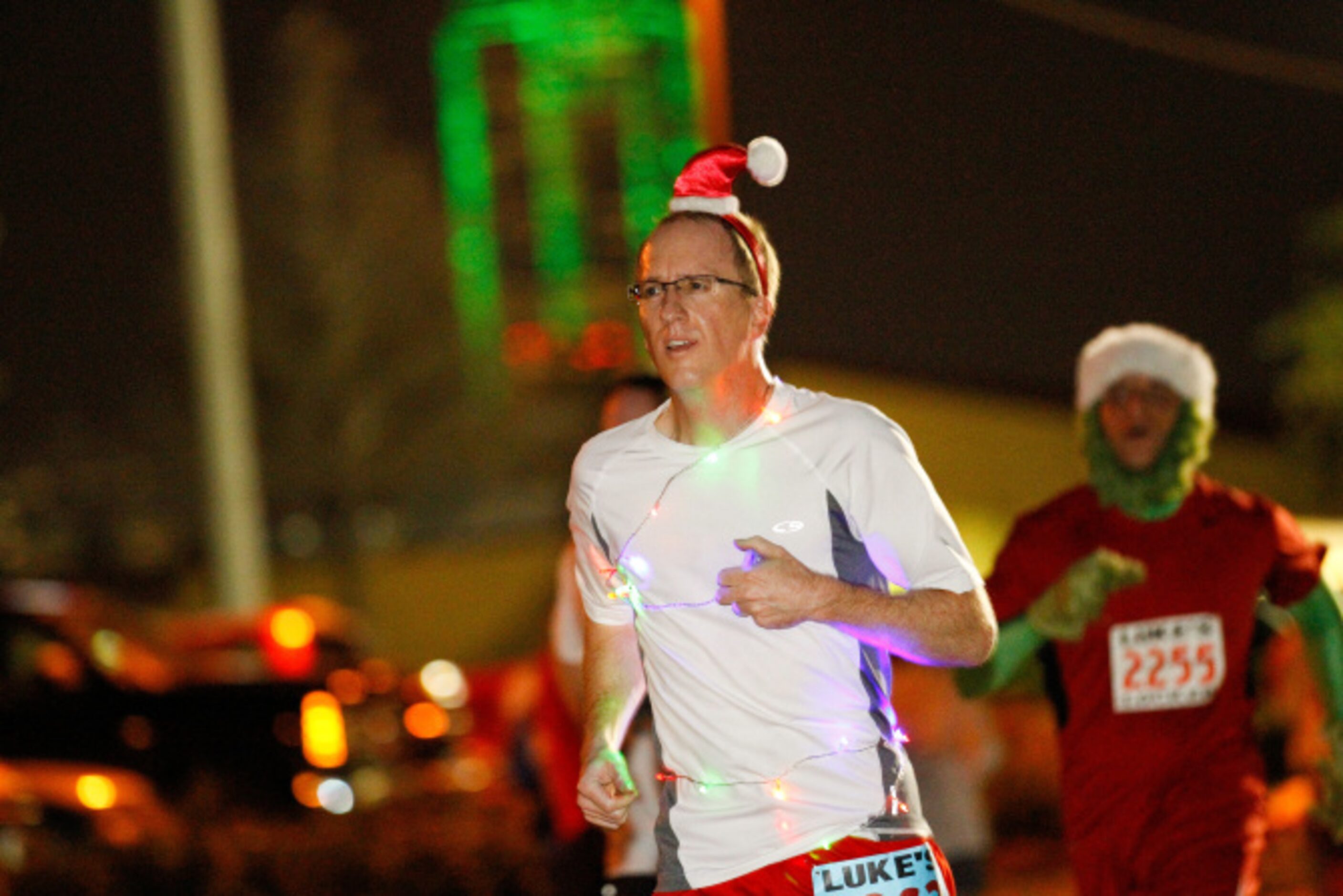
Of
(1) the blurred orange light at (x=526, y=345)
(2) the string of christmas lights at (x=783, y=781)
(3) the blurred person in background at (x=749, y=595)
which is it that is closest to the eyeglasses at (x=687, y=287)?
(3) the blurred person in background at (x=749, y=595)

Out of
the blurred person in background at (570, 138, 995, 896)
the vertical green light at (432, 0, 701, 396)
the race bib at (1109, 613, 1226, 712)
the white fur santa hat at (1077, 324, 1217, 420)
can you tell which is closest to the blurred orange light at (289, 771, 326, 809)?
the white fur santa hat at (1077, 324, 1217, 420)

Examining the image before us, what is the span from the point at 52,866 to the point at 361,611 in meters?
23.6

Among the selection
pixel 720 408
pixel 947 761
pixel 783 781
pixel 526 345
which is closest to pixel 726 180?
pixel 720 408

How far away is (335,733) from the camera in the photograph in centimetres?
1160

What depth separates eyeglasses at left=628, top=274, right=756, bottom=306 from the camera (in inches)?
147

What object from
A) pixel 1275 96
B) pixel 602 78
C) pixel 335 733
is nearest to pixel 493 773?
pixel 335 733

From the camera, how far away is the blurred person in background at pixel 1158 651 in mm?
4922

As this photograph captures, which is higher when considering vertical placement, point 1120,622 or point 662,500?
point 662,500

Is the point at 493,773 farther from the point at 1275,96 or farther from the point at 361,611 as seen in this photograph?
the point at 361,611

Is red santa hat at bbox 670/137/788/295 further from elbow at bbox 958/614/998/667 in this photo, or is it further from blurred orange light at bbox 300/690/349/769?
blurred orange light at bbox 300/690/349/769

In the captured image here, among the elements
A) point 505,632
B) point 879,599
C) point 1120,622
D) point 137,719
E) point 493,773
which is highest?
point 879,599

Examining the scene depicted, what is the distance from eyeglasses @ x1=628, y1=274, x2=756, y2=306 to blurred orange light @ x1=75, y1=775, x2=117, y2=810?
22.0 feet

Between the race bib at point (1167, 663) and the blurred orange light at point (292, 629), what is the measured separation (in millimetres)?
11244

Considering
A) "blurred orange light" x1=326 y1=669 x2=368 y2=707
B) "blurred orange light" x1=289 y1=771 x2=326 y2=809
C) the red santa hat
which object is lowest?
"blurred orange light" x1=289 y1=771 x2=326 y2=809
